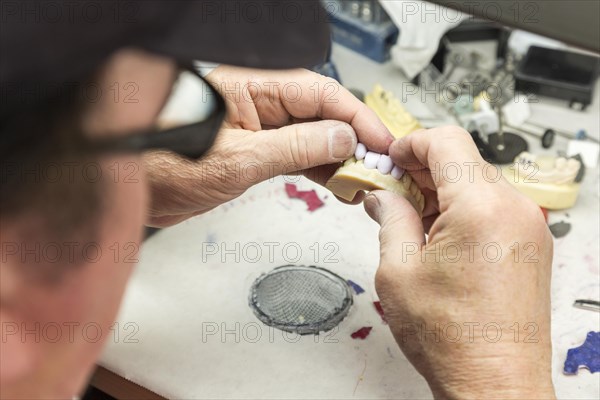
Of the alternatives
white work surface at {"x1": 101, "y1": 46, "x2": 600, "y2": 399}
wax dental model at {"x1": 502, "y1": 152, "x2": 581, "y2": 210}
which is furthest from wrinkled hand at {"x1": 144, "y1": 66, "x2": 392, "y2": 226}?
wax dental model at {"x1": 502, "y1": 152, "x2": 581, "y2": 210}

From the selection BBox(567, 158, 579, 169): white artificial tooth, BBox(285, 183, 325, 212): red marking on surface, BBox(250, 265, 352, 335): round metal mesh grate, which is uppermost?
BBox(567, 158, 579, 169): white artificial tooth

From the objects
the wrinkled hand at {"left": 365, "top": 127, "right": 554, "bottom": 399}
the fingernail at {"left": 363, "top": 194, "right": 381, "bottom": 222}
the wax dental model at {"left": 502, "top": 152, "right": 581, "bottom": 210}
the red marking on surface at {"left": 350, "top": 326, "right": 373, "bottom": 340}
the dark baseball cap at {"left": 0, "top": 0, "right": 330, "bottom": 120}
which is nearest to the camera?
the dark baseball cap at {"left": 0, "top": 0, "right": 330, "bottom": 120}

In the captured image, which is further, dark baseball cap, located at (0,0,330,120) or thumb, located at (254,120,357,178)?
thumb, located at (254,120,357,178)

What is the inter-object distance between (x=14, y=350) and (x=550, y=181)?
3.16 feet

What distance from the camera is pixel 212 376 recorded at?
0.95 metres

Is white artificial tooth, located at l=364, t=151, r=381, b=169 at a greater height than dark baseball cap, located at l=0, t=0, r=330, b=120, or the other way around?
dark baseball cap, located at l=0, t=0, r=330, b=120

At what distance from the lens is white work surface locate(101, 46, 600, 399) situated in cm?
94

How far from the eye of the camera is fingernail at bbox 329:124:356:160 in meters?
0.93

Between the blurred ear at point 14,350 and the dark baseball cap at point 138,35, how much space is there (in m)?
0.21

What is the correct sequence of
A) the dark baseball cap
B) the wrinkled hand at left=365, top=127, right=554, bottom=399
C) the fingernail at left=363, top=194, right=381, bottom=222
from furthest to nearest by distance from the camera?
the fingernail at left=363, top=194, right=381, bottom=222, the wrinkled hand at left=365, top=127, right=554, bottom=399, the dark baseball cap

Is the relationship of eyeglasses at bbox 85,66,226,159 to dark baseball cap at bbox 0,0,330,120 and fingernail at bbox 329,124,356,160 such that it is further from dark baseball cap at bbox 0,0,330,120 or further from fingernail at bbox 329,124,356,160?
fingernail at bbox 329,124,356,160

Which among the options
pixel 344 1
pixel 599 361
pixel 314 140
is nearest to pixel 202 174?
pixel 314 140

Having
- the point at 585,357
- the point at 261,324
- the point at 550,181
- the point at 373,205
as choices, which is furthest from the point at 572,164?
the point at 261,324

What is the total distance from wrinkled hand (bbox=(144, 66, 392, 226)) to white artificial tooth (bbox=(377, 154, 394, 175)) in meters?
0.02
